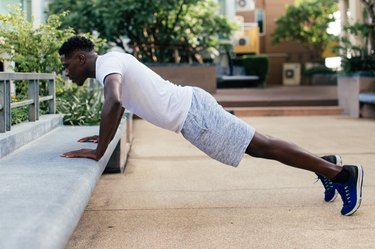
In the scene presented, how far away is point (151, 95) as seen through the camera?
414 centimetres

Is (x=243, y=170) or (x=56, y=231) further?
(x=243, y=170)

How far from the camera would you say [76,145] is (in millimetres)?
5133

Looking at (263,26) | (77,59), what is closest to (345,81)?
(77,59)

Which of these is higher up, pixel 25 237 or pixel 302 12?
Answer: pixel 302 12

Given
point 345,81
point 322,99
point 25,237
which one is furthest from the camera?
point 322,99

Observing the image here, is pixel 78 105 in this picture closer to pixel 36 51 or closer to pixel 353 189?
pixel 36 51

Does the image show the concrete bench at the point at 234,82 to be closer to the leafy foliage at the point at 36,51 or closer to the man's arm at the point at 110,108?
the leafy foliage at the point at 36,51

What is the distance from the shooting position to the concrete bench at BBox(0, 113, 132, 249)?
7.88 feet

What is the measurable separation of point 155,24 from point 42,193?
1563 cm

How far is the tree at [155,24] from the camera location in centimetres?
1742

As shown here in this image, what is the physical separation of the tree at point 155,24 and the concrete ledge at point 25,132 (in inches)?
423

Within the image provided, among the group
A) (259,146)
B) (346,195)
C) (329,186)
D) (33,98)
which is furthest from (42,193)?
(33,98)

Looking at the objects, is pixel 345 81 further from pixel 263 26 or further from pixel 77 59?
pixel 263 26

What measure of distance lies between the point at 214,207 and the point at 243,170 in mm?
1951
